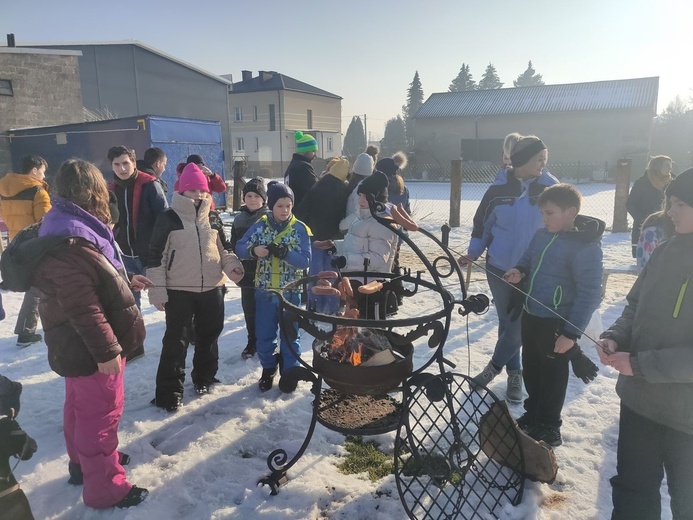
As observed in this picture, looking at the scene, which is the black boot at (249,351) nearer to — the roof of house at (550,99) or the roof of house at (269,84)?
the roof of house at (550,99)

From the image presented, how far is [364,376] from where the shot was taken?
7.95 feet

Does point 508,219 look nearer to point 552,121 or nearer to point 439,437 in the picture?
point 439,437

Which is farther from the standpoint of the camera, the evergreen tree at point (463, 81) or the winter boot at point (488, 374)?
the evergreen tree at point (463, 81)

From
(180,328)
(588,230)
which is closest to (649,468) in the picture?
(588,230)

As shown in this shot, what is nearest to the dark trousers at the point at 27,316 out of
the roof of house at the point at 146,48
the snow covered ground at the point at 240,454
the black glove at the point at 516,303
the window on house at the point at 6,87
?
the snow covered ground at the point at 240,454

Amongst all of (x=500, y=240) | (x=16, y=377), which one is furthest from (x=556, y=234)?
(x=16, y=377)

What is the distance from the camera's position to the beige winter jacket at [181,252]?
3.34m

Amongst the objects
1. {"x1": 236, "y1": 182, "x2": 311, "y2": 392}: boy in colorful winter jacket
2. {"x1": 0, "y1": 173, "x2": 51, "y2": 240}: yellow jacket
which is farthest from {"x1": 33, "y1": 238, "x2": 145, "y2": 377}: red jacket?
{"x1": 0, "y1": 173, "x2": 51, "y2": 240}: yellow jacket

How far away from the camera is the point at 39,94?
1617 centimetres

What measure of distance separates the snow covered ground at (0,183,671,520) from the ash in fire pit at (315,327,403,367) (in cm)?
71

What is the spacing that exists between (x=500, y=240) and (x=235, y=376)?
2540mm

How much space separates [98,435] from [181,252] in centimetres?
140

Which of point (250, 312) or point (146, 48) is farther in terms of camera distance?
point (146, 48)

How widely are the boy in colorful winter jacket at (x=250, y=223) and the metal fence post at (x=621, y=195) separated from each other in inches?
347
